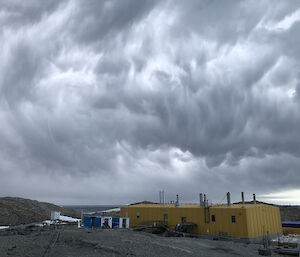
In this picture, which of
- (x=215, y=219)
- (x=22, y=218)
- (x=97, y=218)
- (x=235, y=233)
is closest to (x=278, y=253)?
(x=235, y=233)

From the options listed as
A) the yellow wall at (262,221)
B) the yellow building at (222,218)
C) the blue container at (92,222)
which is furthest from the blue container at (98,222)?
the yellow wall at (262,221)

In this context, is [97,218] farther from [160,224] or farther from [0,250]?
[0,250]

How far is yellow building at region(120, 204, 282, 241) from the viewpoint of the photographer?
37375 mm

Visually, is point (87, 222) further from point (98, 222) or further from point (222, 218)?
point (222, 218)

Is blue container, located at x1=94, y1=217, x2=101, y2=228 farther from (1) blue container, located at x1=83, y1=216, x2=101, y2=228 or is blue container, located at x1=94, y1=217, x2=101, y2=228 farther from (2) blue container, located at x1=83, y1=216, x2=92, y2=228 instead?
(2) blue container, located at x1=83, y1=216, x2=92, y2=228

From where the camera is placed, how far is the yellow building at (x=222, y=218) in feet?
123

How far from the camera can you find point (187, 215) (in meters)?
43.1

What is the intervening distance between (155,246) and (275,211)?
27.4 metres

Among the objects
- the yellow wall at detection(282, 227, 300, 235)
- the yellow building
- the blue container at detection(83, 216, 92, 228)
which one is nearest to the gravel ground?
the yellow building

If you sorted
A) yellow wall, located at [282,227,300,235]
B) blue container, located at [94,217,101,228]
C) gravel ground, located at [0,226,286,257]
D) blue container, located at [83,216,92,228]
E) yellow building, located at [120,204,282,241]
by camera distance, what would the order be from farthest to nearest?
yellow wall, located at [282,227,300,235] → blue container, located at [83,216,92,228] → blue container, located at [94,217,101,228] → yellow building, located at [120,204,282,241] → gravel ground, located at [0,226,286,257]

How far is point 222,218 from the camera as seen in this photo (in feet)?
128

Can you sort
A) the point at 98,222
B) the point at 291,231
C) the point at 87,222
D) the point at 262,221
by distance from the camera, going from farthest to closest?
the point at 291,231 < the point at 87,222 < the point at 98,222 < the point at 262,221

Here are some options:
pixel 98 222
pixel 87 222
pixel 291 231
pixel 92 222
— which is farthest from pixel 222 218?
pixel 87 222

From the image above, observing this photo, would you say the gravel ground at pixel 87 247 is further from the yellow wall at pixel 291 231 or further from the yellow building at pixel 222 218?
the yellow wall at pixel 291 231
